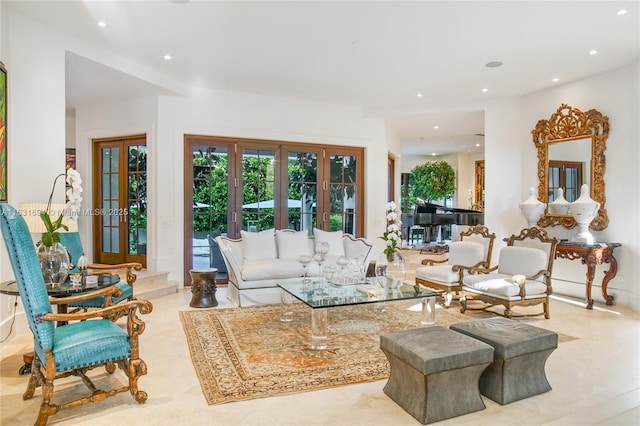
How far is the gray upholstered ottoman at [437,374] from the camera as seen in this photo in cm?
245

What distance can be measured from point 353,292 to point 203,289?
2.16 metres

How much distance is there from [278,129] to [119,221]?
3.07 m

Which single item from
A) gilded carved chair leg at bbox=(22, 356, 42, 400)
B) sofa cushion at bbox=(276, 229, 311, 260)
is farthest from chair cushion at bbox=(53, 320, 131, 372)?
sofa cushion at bbox=(276, 229, 311, 260)

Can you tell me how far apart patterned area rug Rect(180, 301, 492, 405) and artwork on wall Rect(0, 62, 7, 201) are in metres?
2.11

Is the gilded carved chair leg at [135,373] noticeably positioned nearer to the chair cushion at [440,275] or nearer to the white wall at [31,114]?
the white wall at [31,114]

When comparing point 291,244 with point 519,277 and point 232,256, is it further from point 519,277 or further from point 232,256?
point 519,277

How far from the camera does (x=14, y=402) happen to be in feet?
8.74

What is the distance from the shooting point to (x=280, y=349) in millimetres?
3619

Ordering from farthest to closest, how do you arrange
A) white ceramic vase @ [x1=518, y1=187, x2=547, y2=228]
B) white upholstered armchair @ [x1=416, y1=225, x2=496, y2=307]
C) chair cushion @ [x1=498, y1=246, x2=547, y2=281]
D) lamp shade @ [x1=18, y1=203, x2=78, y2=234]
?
white ceramic vase @ [x1=518, y1=187, x2=547, y2=228]
white upholstered armchair @ [x1=416, y1=225, x2=496, y2=307]
chair cushion @ [x1=498, y1=246, x2=547, y2=281]
lamp shade @ [x1=18, y1=203, x2=78, y2=234]

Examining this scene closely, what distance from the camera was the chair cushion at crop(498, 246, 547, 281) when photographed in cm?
492

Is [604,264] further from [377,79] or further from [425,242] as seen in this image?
[425,242]

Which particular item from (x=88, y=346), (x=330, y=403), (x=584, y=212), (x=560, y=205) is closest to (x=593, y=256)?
(x=584, y=212)

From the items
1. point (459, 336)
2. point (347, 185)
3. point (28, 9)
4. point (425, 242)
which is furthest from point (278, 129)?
point (425, 242)

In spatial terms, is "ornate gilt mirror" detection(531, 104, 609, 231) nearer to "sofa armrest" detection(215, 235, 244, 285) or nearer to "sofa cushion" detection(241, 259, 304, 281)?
"sofa cushion" detection(241, 259, 304, 281)
